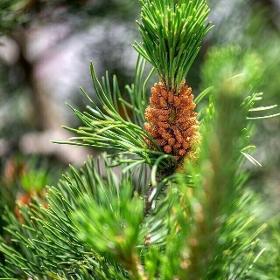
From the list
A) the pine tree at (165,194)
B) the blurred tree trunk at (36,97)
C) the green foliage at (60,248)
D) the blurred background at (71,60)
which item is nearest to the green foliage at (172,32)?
the pine tree at (165,194)

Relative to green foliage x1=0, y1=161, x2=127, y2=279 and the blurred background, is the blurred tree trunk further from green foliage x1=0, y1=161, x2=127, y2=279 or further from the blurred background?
green foliage x1=0, y1=161, x2=127, y2=279

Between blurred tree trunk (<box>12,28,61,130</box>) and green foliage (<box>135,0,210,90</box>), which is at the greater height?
green foliage (<box>135,0,210,90</box>)

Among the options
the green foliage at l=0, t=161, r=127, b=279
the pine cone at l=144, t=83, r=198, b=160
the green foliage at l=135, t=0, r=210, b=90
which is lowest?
the green foliage at l=0, t=161, r=127, b=279

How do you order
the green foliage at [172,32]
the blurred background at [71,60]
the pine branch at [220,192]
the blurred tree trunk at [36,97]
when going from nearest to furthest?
the pine branch at [220,192], the green foliage at [172,32], the blurred background at [71,60], the blurred tree trunk at [36,97]

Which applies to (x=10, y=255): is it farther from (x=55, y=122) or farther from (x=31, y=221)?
(x=55, y=122)

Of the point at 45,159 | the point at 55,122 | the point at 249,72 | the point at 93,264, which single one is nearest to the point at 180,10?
the point at 249,72

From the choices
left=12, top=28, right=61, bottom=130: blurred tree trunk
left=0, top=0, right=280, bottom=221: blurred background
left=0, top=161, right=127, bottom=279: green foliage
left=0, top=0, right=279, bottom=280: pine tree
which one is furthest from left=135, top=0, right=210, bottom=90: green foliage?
left=12, top=28, right=61, bottom=130: blurred tree trunk

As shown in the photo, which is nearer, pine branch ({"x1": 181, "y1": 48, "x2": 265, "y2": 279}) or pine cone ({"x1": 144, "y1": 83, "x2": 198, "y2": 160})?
pine branch ({"x1": 181, "y1": 48, "x2": 265, "y2": 279})

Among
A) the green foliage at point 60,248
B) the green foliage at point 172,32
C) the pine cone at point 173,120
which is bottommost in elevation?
the green foliage at point 60,248

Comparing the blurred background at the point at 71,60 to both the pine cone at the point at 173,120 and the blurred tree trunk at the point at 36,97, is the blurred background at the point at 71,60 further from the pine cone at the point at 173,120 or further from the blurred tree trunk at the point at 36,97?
the pine cone at the point at 173,120
